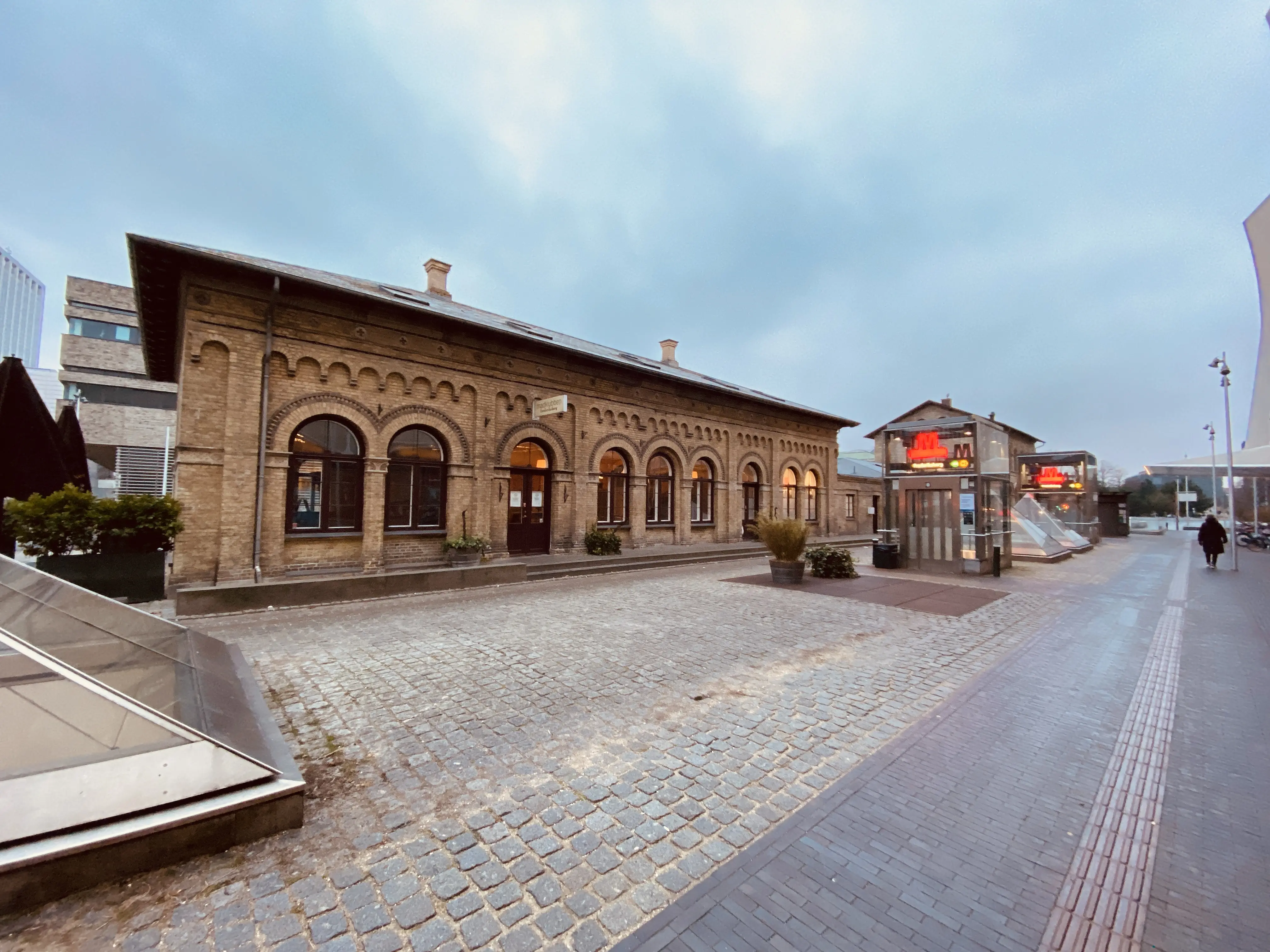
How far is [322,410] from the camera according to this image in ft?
34.1

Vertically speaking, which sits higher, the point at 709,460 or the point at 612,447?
the point at 612,447

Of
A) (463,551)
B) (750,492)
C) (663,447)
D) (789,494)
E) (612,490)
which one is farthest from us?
(789,494)

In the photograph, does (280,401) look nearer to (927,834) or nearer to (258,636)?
(258,636)

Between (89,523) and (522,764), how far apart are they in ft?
29.1

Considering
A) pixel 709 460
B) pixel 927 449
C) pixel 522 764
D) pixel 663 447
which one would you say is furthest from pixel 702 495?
pixel 522 764

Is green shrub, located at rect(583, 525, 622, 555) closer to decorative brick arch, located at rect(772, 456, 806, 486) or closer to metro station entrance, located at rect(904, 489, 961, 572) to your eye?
metro station entrance, located at rect(904, 489, 961, 572)

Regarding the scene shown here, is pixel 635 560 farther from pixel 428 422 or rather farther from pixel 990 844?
pixel 990 844

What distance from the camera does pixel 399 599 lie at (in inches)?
372

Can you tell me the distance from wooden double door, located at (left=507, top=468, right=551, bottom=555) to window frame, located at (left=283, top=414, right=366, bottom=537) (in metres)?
3.54

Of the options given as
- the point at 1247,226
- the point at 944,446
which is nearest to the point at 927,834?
the point at 944,446

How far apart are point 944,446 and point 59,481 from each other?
18658 mm

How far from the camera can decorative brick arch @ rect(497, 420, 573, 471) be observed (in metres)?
13.1

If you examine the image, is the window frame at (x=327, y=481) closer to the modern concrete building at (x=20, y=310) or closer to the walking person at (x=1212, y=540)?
the walking person at (x=1212, y=540)

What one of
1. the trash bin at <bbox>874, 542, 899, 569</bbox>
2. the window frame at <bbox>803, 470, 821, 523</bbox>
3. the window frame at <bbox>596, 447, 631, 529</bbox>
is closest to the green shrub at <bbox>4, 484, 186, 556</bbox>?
the window frame at <bbox>596, 447, 631, 529</bbox>
